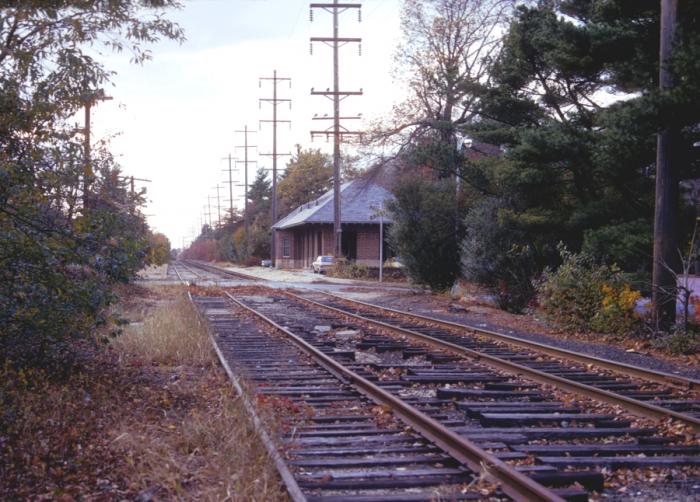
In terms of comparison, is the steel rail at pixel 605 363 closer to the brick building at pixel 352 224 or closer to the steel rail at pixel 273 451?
the steel rail at pixel 273 451

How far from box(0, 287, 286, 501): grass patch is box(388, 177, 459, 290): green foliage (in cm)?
1759

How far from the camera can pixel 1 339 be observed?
27.5 ft

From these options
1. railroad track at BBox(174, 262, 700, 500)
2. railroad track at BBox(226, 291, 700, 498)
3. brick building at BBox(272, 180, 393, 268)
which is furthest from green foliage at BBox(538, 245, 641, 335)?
brick building at BBox(272, 180, 393, 268)

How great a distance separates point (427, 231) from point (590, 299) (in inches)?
448

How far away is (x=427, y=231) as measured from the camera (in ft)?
88.4

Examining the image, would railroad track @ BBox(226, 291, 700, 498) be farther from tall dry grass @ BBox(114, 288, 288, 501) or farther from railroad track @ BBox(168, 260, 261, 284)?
railroad track @ BBox(168, 260, 261, 284)

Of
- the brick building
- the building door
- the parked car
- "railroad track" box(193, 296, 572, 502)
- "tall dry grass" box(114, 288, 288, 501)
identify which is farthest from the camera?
the building door

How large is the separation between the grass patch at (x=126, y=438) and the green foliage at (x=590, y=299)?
8.52 m

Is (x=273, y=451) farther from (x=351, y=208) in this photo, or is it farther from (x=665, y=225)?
(x=351, y=208)

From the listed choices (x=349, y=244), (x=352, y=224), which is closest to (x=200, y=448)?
(x=352, y=224)

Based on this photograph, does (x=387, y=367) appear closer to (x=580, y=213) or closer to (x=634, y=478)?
(x=634, y=478)

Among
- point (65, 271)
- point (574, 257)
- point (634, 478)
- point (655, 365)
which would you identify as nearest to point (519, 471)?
point (634, 478)

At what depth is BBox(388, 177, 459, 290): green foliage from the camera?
27.0 m

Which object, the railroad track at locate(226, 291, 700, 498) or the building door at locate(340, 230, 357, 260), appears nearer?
the railroad track at locate(226, 291, 700, 498)
